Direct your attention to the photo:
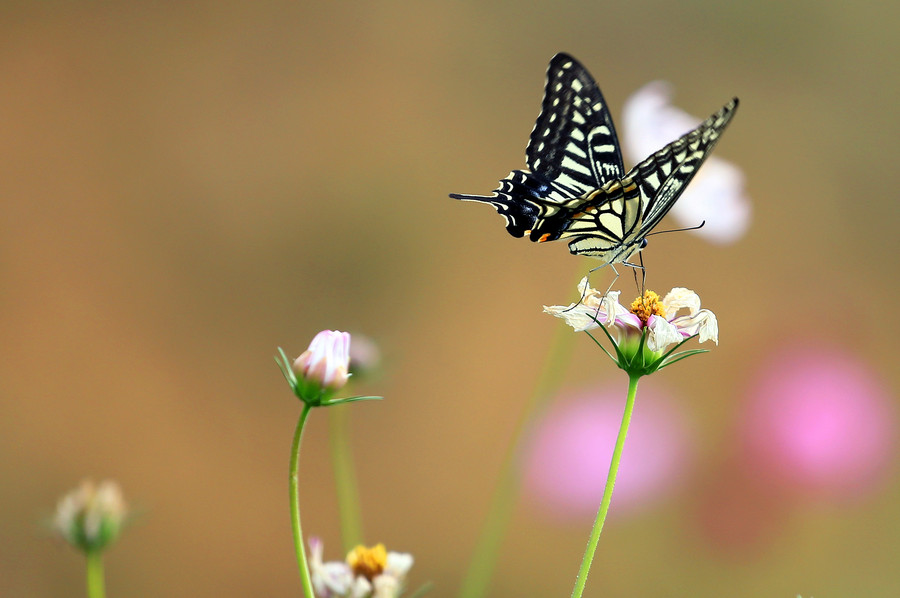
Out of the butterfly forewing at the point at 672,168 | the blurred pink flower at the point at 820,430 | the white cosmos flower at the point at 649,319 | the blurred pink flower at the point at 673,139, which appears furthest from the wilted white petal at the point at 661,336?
the blurred pink flower at the point at 820,430

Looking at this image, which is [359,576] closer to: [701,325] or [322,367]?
[322,367]

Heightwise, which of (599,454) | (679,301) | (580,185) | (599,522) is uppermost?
(580,185)

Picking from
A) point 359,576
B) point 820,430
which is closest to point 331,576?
point 359,576

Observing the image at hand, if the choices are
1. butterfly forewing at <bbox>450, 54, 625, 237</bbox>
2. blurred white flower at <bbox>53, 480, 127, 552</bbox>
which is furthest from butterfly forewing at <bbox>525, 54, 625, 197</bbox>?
blurred white flower at <bbox>53, 480, 127, 552</bbox>

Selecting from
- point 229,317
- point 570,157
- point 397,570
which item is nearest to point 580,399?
point 229,317

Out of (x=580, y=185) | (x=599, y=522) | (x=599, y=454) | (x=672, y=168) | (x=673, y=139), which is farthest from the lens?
(x=599, y=454)

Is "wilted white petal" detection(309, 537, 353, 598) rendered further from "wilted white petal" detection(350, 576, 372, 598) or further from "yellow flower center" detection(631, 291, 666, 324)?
"yellow flower center" detection(631, 291, 666, 324)

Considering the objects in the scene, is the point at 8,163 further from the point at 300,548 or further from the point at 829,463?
the point at 829,463
